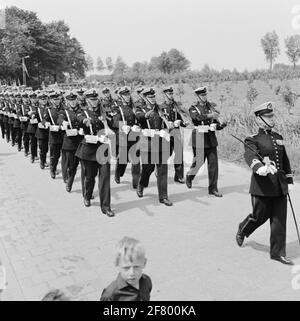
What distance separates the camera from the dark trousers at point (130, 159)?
8758 mm

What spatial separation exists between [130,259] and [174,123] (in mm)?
5453

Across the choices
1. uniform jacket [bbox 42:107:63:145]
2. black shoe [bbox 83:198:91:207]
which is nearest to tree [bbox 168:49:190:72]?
uniform jacket [bbox 42:107:63:145]

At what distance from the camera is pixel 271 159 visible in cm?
509

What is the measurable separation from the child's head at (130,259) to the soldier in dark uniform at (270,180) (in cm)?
244

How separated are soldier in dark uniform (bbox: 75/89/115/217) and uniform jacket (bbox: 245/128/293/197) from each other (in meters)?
2.64

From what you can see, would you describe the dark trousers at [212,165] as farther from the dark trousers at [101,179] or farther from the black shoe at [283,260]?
the black shoe at [283,260]

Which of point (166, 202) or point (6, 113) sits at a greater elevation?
point (6, 113)

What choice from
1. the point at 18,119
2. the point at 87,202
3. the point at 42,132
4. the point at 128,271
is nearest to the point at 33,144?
the point at 42,132

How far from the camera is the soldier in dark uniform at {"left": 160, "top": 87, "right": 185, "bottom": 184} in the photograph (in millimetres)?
8177

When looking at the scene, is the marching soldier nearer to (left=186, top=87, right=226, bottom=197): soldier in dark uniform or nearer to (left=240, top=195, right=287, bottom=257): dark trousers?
(left=186, top=87, right=226, bottom=197): soldier in dark uniform

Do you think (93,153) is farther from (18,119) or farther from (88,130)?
(18,119)

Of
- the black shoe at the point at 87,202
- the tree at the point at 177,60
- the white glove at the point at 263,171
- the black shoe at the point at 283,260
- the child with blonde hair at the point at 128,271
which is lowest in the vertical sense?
the black shoe at the point at 283,260

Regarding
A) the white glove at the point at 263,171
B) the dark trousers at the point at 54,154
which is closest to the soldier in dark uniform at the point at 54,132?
the dark trousers at the point at 54,154
